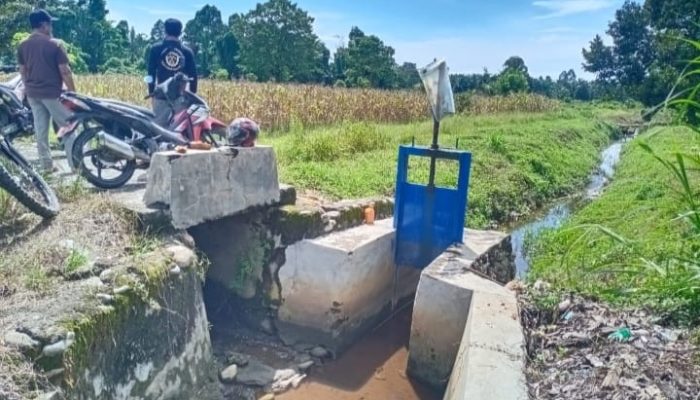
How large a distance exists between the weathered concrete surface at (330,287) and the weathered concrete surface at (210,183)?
28.2 inches

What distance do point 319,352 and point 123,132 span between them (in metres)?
2.81

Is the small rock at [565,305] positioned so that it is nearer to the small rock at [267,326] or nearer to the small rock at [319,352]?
the small rock at [319,352]

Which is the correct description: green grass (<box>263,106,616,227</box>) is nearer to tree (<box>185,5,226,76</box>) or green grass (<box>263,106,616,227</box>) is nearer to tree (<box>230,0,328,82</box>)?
tree (<box>230,0,328,82</box>)

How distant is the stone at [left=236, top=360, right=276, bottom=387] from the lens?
4.54m

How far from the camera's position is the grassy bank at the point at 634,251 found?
2.98 m

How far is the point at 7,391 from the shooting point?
7.70 ft

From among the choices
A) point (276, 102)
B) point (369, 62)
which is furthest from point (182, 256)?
point (369, 62)

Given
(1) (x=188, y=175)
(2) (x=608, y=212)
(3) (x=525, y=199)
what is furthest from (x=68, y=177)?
(3) (x=525, y=199)

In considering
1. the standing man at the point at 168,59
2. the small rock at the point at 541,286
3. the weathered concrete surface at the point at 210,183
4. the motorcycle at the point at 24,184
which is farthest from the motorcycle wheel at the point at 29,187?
the small rock at the point at 541,286

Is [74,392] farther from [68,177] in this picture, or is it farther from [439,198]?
[439,198]

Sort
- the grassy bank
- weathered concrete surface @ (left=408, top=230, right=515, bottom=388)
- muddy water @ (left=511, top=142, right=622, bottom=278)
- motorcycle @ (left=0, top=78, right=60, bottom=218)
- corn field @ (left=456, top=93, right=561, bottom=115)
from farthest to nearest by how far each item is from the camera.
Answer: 1. corn field @ (left=456, top=93, right=561, bottom=115)
2. muddy water @ (left=511, top=142, right=622, bottom=278)
3. weathered concrete surface @ (left=408, top=230, right=515, bottom=388)
4. motorcycle @ (left=0, top=78, right=60, bottom=218)
5. the grassy bank

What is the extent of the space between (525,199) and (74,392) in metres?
9.96

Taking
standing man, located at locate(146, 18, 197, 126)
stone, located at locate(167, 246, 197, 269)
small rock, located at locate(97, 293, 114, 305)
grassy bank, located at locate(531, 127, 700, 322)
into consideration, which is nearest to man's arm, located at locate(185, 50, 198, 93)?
standing man, located at locate(146, 18, 197, 126)

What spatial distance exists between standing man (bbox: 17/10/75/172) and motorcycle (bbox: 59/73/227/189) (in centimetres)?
49
